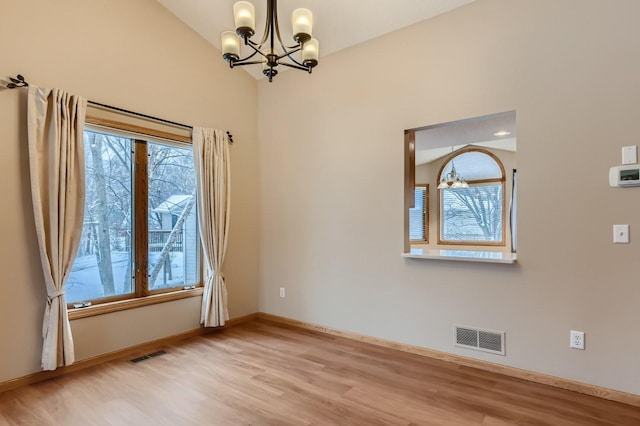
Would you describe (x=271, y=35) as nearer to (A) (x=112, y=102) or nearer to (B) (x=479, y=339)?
(A) (x=112, y=102)

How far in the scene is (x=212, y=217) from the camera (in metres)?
3.82

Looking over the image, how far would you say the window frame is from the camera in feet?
10.1

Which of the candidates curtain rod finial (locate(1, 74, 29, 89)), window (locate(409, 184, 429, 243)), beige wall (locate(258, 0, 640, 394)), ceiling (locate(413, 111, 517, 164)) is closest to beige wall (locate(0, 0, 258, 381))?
curtain rod finial (locate(1, 74, 29, 89))

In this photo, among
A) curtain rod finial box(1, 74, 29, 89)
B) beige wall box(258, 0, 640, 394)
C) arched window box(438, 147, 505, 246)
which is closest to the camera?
beige wall box(258, 0, 640, 394)

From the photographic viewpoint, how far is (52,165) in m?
2.68

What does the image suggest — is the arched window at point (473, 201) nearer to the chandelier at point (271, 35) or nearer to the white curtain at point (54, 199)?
the chandelier at point (271, 35)

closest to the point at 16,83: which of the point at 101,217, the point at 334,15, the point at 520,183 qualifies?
the point at 101,217

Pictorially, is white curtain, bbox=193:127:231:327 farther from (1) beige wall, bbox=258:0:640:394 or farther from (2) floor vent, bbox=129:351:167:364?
(1) beige wall, bbox=258:0:640:394

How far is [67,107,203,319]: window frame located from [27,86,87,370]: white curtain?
10.9 inches

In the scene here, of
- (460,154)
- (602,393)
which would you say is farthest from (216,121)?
(460,154)

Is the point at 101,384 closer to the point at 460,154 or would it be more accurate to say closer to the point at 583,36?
the point at 583,36

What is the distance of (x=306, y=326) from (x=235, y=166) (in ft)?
7.07

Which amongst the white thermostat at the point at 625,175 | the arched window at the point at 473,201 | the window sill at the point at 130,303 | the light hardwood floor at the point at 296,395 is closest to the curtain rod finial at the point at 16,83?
the window sill at the point at 130,303

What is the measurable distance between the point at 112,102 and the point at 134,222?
115 cm
